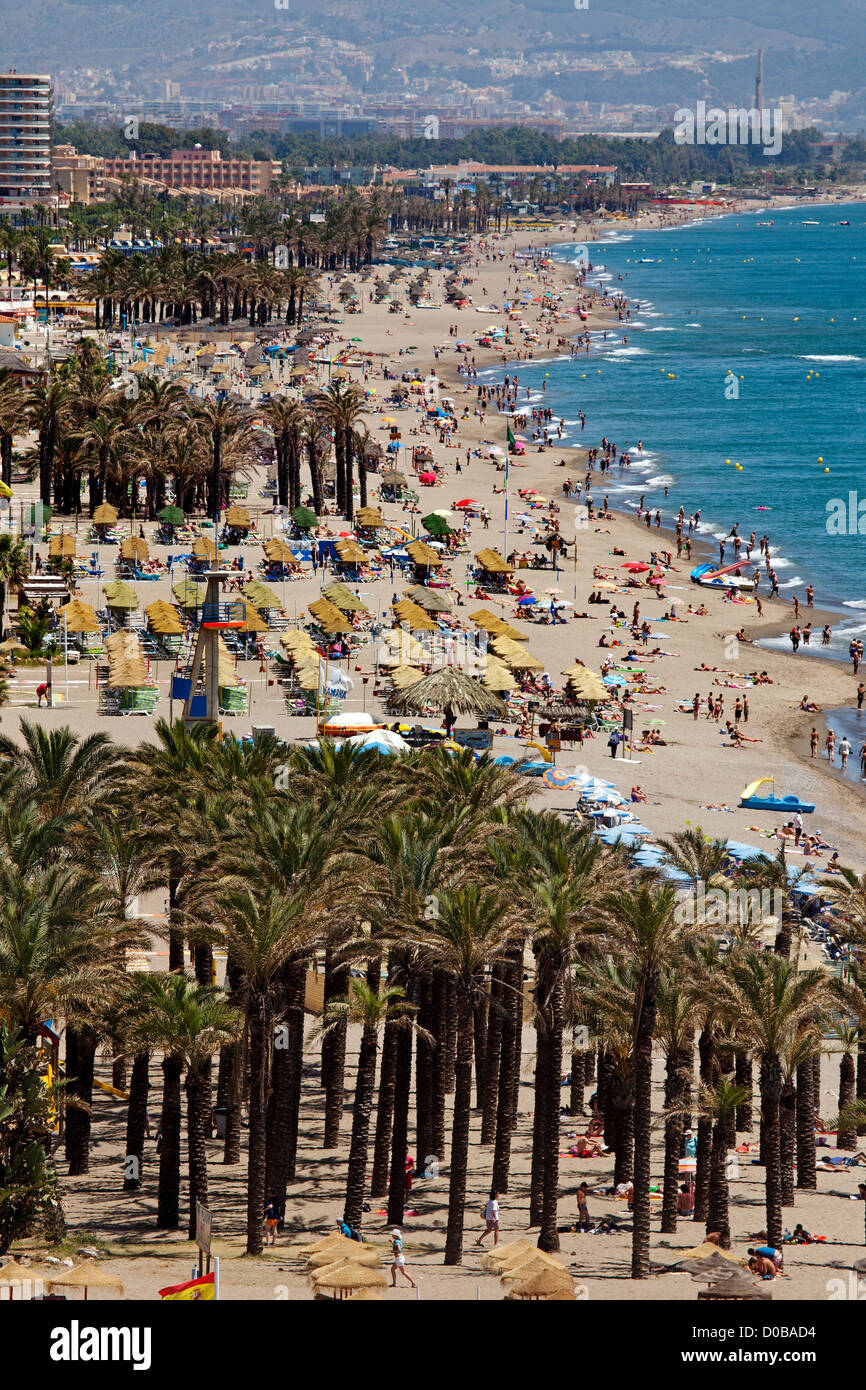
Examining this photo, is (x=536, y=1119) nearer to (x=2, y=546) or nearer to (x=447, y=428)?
(x=2, y=546)

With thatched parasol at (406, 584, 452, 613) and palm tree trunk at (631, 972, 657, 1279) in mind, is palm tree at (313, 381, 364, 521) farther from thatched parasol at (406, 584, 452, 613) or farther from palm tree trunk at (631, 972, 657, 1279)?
palm tree trunk at (631, 972, 657, 1279)

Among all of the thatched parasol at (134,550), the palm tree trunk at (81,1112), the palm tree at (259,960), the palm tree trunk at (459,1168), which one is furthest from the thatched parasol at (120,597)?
the palm tree trunk at (459,1168)

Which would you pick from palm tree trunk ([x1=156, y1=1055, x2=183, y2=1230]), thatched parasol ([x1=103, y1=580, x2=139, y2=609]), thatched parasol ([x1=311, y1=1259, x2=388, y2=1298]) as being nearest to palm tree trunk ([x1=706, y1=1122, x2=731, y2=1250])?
thatched parasol ([x1=311, y1=1259, x2=388, y2=1298])

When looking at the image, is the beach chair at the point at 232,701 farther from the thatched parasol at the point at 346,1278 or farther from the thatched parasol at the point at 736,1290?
the thatched parasol at the point at 736,1290

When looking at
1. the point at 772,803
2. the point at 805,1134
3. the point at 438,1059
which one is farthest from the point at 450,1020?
the point at 772,803

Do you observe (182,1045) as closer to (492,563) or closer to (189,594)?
→ (189,594)

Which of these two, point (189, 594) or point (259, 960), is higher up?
point (189, 594)
